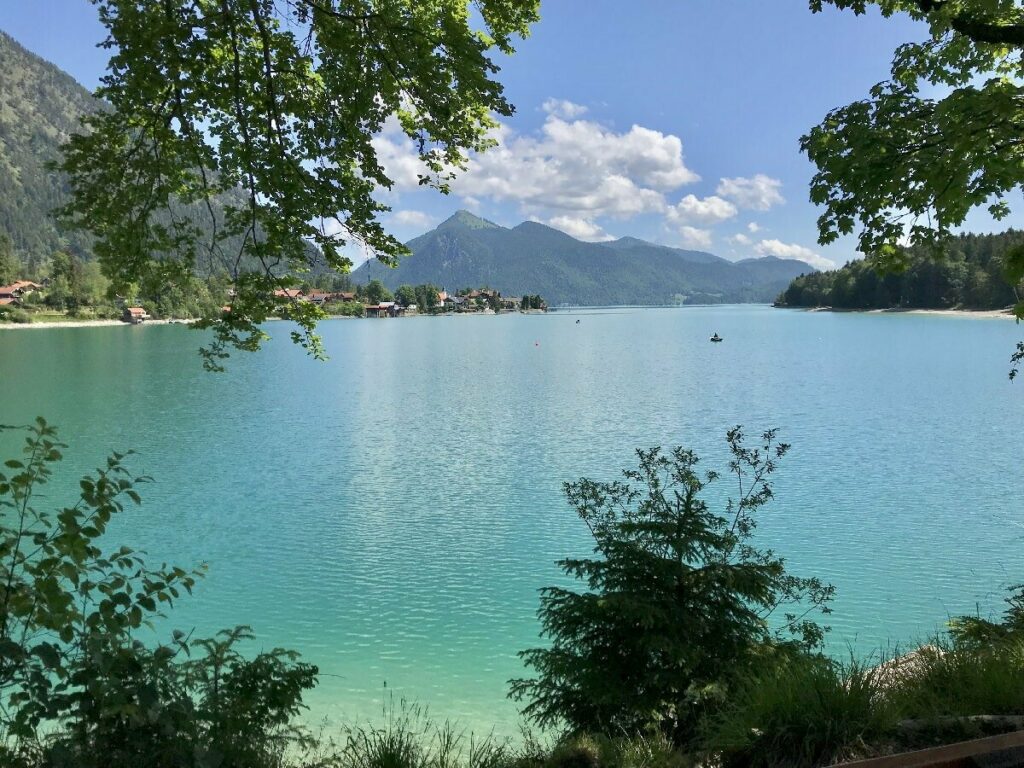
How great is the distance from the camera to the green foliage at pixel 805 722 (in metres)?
3.30

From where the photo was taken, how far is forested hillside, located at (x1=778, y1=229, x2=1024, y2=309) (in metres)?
111

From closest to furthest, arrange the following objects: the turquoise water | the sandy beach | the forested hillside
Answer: the turquoise water, the sandy beach, the forested hillside

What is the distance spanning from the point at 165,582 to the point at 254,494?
15178 millimetres

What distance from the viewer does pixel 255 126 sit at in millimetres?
5293

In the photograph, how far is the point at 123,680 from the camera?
10.8 feet

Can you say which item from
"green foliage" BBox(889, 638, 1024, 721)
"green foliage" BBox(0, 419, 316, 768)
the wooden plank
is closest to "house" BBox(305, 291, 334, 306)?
"green foliage" BBox(0, 419, 316, 768)

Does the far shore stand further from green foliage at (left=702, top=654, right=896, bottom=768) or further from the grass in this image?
green foliage at (left=702, top=654, right=896, bottom=768)

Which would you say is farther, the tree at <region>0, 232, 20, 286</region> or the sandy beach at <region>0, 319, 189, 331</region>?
the sandy beach at <region>0, 319, 189, 331</region>

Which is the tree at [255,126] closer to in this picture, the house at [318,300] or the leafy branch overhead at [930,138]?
the house at [318,300]

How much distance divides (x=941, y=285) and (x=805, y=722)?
14824cm

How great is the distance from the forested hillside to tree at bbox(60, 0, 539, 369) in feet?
343

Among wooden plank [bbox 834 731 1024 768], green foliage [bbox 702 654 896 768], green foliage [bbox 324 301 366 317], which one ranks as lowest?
green foliage [bbox 702 654 896 768]

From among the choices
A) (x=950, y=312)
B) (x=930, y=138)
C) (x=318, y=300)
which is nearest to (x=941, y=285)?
(x=950, y=312)

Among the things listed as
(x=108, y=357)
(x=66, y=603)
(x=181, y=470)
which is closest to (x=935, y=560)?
(x=66, y=603)
